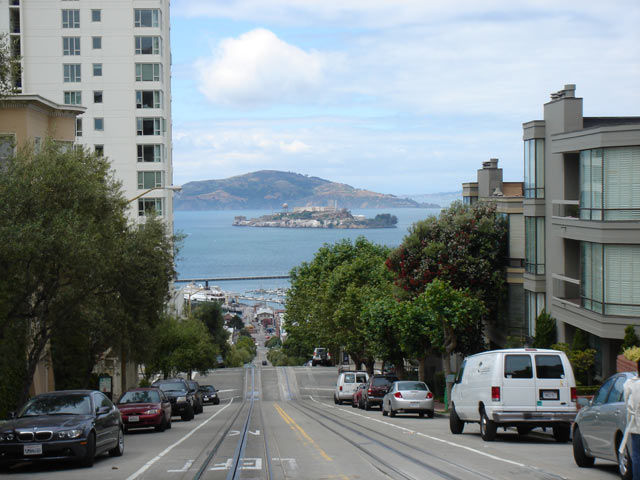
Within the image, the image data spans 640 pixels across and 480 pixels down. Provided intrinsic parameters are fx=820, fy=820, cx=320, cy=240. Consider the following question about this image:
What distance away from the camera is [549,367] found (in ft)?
60.3

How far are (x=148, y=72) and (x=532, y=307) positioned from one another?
3973cm

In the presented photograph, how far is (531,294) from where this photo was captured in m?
36.7

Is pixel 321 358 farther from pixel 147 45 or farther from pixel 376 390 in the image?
pixel 376 390

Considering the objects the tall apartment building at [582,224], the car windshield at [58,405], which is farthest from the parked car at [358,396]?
the car windshield at [58,405]

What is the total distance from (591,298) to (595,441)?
54.9 feet

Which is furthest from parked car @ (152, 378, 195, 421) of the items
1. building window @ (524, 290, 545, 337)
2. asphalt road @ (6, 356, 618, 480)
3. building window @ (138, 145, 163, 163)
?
building window @ (138, 145, 163, 163)

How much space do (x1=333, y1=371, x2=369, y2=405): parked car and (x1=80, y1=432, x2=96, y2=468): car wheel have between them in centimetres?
3014

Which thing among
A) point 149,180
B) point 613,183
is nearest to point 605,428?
point 613,183

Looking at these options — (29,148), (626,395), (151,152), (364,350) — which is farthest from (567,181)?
(151,152)

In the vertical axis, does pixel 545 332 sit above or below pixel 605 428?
below

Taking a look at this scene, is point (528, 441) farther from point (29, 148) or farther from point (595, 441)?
point (29, 148)

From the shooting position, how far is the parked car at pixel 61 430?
49.0 feet

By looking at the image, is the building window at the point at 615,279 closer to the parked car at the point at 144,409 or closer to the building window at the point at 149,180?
the parked car at the point at 144,409

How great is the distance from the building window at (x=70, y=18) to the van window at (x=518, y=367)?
54639 millimetres
